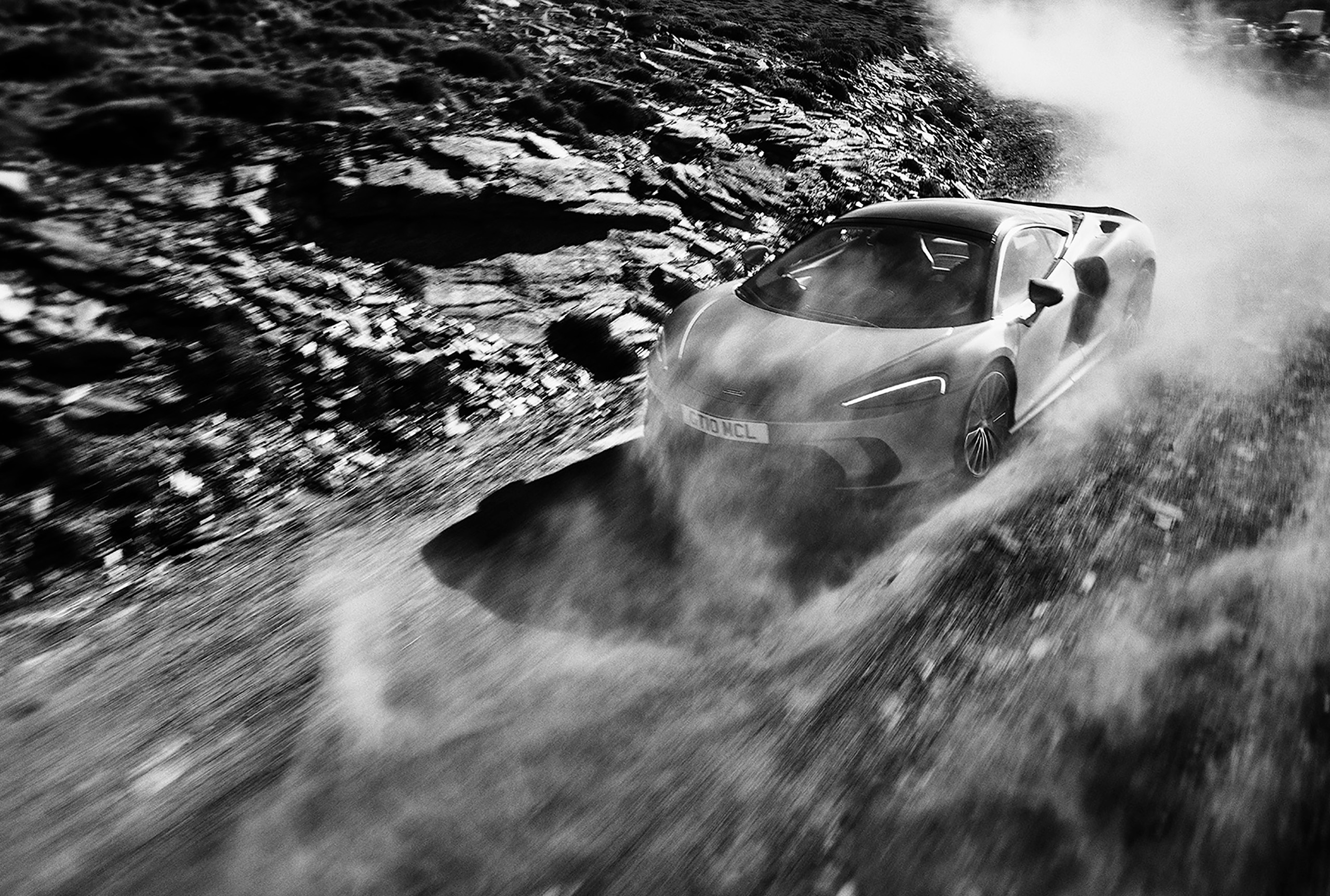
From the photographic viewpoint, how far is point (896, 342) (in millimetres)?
3977

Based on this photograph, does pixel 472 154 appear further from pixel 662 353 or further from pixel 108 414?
pixel 662 353

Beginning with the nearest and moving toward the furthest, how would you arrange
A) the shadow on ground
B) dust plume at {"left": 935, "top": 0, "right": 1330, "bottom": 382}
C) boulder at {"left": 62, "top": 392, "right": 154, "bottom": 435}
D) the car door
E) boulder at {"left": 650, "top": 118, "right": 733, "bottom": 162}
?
the shadow on ground, the car door, boulder at {"left": 62, "top": 392, "right": 154, "bottom": 435}, dust plume at {"left": 935, "top": 0, "right": 1330, "bottom": 382}, boulder at {"left": 650, "top": 118, "right": 733, "bottom": 162}

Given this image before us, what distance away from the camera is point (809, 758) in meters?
2.69

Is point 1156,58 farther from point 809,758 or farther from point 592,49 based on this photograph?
point 809,758

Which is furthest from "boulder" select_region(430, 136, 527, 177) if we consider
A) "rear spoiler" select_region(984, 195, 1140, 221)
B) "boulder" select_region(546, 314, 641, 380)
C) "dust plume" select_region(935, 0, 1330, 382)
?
"dust plume" select_region(935, 0, 1330, 382)

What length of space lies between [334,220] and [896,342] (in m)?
5.33

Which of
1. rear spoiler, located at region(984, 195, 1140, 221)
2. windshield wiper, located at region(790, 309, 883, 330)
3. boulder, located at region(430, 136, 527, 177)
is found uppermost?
rear spoiler, located at region(984, 195, 1140, 221)

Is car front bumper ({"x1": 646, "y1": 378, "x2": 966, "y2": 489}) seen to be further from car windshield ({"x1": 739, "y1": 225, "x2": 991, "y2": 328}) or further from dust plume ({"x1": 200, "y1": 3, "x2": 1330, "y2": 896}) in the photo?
car windshield ({"x1": 739, "y1": 225, "x2": 991, "y2": 328})

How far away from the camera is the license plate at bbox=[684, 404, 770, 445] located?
3.75 metres

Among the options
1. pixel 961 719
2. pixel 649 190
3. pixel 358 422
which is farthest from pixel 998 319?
pixel 649 190

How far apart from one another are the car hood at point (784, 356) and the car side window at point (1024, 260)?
2.05 feet

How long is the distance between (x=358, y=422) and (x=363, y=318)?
1.17 m

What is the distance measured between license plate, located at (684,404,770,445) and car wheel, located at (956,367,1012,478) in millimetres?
1022

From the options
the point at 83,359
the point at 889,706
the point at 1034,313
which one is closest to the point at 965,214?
the point at 1034,313
